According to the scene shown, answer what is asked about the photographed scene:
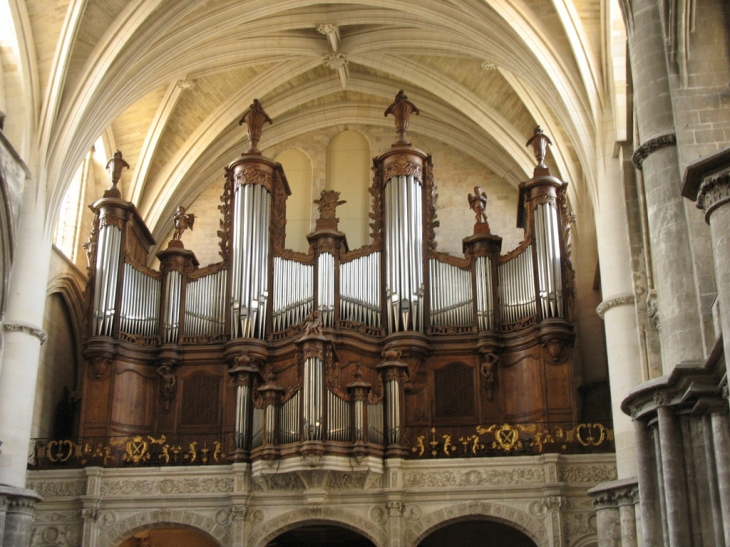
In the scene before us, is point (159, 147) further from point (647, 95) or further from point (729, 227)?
point (729, 227)

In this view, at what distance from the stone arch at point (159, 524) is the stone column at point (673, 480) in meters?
9.96

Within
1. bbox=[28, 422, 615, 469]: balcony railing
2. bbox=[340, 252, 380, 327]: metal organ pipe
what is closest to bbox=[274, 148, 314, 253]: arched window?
bbox=[340, 252, 380, 327]: metal organ pipe

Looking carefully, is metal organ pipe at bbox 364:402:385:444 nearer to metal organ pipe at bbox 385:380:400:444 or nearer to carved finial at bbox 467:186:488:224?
metal organ pipe at bbox 385:380:400:444

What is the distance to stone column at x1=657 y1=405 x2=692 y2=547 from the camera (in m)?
9.82

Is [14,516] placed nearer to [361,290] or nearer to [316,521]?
[316,521]

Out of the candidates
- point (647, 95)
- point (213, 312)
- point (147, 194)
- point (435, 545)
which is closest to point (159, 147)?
point (147, 194)

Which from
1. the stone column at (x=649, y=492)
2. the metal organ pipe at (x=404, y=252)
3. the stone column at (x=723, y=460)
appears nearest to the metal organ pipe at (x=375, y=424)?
the metal organ pipe at (x=404, y=252)

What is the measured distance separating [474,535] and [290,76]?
38.3 feet

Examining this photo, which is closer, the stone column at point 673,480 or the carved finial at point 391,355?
the stone column at point 673,480

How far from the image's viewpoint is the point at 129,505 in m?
18.3

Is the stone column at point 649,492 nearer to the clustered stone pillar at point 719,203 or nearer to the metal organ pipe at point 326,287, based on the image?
the clustered stone pillar at point 719,203

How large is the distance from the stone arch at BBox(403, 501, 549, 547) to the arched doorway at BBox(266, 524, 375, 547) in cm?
295

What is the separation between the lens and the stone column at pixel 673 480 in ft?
32.2

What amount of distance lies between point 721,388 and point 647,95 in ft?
12.9
